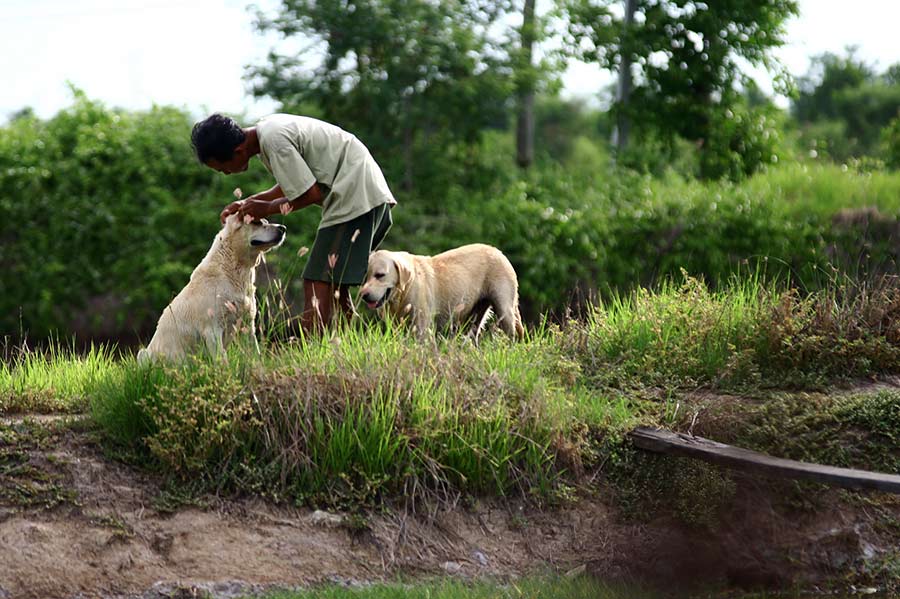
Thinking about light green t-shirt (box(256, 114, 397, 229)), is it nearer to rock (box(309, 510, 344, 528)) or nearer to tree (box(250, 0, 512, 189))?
rock (box(309, 510, 344, 528))

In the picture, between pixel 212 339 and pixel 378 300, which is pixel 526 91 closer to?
pixel 378 300

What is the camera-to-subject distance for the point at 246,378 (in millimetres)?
6746

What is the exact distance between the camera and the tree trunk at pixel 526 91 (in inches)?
594

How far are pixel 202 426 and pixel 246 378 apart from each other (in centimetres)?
40

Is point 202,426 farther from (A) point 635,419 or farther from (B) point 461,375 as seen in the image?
(A) point 635,419

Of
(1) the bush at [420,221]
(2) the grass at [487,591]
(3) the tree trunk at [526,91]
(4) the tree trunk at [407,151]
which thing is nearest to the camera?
(2) the grass at [487,591]

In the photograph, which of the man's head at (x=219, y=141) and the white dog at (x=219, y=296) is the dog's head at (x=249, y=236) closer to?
the white dog at (x=219, y=296)

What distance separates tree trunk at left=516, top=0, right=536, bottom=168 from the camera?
49.5 feet

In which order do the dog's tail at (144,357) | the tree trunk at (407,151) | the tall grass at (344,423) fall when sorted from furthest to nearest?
the tree trunk at (407,151), the dog's tail at (144,357), the tall grass at (344,423)

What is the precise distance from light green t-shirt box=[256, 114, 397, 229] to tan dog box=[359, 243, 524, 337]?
0.51m

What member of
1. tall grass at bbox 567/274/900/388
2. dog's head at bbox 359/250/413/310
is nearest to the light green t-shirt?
dog's head at bbox 359/250/413/310

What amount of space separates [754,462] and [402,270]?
112 inches

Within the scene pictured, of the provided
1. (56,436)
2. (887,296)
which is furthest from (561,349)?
(56,436)

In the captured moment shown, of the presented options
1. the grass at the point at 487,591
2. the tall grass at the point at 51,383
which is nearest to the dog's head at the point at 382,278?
the tall grass at the point at 51,383
